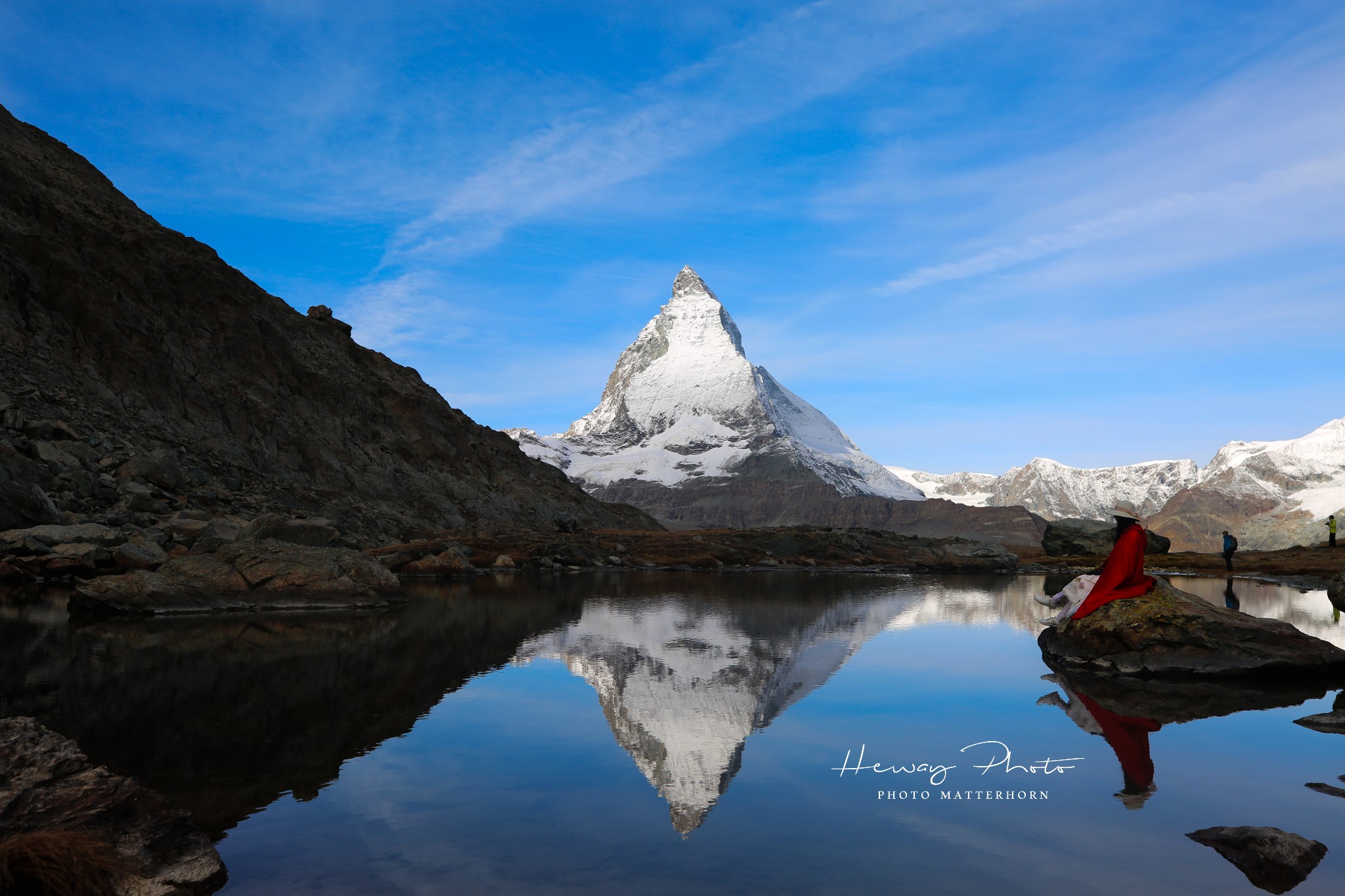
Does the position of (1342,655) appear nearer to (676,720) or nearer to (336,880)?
(676,720)

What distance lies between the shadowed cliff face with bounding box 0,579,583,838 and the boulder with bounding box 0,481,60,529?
844 cm

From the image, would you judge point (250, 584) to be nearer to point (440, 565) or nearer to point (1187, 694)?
point (440, 565)

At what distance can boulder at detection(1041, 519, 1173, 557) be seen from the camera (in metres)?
70.2

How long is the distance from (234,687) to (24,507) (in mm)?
22339

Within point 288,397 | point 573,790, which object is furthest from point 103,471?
point 573,790

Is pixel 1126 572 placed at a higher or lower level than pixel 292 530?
lower

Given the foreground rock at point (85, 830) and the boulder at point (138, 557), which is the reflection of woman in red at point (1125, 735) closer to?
the foreground rock at point (85, 830)

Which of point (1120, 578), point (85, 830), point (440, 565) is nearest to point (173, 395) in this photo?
point (440, 565)

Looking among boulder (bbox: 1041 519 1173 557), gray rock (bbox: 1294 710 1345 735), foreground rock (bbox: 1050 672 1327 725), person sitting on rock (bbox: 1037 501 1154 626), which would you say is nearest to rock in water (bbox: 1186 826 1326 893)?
foreground rock (bbox: 1050 672 1327 725)

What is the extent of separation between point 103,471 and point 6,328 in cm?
1599

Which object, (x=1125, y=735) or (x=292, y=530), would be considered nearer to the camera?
(x=1125, y=735)

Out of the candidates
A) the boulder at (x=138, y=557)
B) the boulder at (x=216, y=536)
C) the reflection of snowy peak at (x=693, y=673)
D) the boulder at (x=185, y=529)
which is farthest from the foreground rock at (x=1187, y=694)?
the boulder at (x=185, y=529)

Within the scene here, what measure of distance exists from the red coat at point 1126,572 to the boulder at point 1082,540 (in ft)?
188

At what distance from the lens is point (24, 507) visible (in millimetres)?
29875
